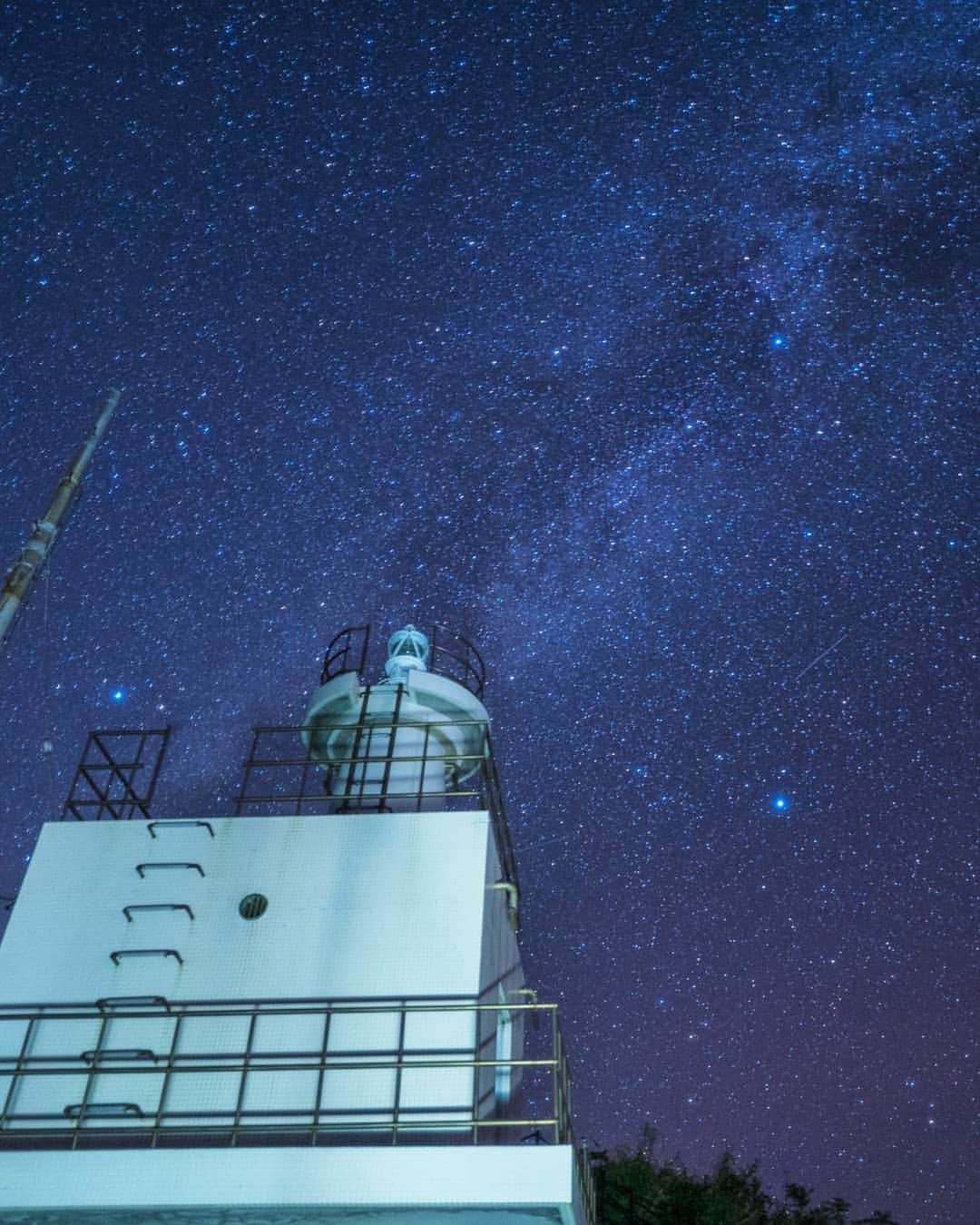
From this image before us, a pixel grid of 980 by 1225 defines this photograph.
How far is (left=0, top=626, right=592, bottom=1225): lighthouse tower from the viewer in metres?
9.31

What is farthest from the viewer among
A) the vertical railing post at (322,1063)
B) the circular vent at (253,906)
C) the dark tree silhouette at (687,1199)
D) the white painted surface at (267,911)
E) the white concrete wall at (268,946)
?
the dark tree silhouette at (687,1199)

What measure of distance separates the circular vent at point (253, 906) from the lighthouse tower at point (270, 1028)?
0.02 metres

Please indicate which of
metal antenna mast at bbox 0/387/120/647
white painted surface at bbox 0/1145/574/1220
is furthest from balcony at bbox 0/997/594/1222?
metal antenna mast at bbox 0/387/120/647

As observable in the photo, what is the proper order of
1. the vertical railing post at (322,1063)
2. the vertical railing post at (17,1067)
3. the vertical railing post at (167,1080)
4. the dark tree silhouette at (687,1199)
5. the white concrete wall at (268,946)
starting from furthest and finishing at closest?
the dark tree silhouette at (687,1199) → the vertical railing post at (17,1067) → the white concrete wall at (268,946) → the vertical railing post at (167,1080) → the vertical railing post at (322,1063)

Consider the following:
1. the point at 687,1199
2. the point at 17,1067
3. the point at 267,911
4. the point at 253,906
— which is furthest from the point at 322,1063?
the point at 687,1199

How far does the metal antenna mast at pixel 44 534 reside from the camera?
16.0m

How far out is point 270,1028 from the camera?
1166cm

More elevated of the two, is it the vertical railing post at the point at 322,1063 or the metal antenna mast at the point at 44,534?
the metal antenna mast at the point at 44,534

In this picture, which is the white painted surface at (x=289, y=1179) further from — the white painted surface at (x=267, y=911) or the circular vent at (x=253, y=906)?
the circular vent at (x=253, y=906)

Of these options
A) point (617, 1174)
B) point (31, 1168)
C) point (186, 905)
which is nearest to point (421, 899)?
point (186, 905)

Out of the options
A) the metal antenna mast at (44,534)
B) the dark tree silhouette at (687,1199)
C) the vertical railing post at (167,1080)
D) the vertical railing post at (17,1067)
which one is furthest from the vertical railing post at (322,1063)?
the dark tree silhouette at (687,1199)

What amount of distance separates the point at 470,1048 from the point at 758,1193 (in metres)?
28.2

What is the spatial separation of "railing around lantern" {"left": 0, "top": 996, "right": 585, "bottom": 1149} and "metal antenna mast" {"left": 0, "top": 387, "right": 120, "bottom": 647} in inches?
235

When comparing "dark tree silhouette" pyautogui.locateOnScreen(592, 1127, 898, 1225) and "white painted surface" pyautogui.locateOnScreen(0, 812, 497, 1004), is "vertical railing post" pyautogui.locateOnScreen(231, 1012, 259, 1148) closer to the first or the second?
"white painted surface" pyautogui.locateOnScreen(0, 812, 497, 1004)
